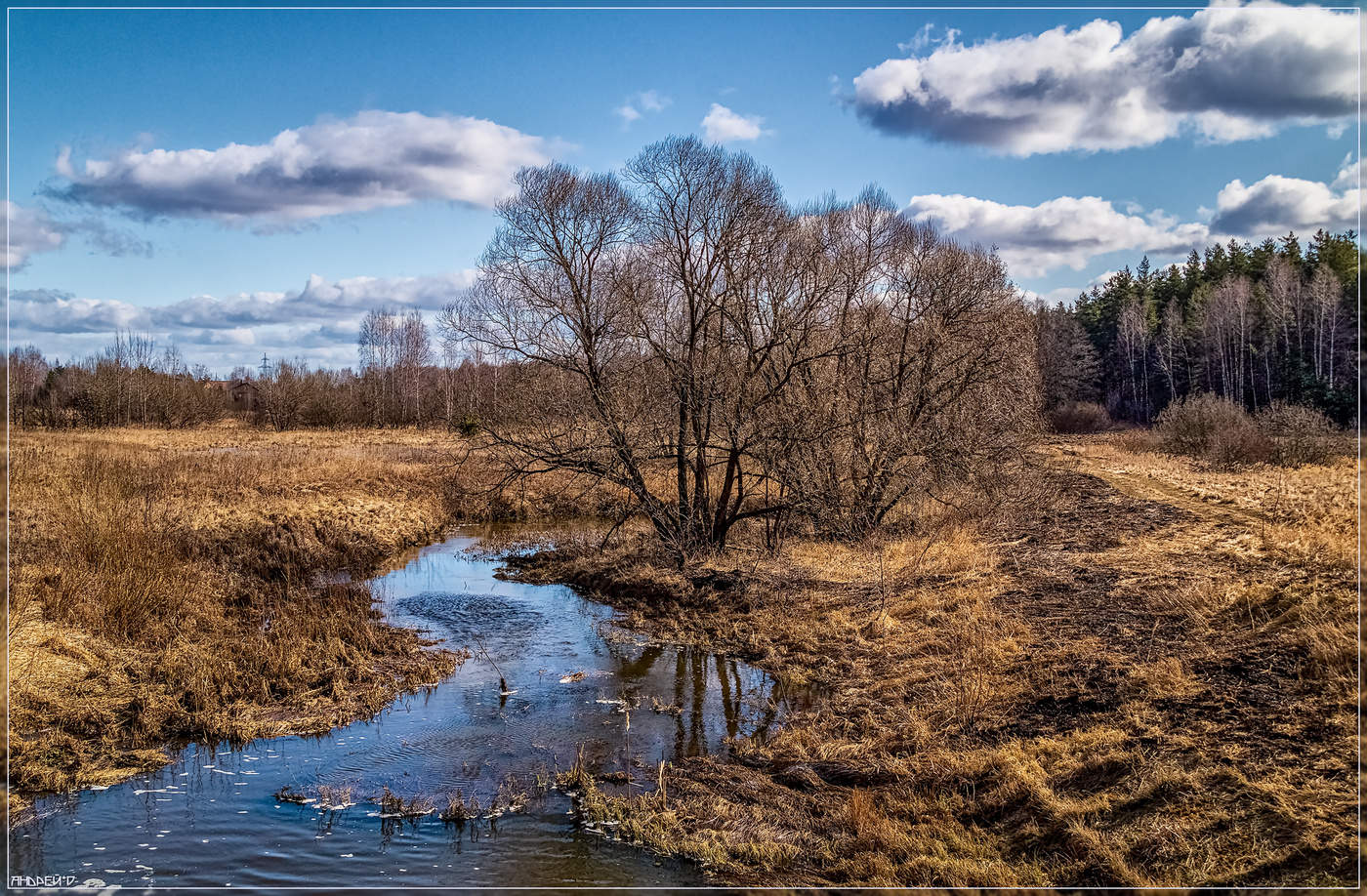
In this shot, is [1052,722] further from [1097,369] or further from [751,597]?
[1097,369]

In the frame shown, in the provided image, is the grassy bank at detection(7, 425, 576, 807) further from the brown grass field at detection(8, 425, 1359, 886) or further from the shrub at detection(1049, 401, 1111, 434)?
the shrub at detection(1049, 401, 1111, 434)

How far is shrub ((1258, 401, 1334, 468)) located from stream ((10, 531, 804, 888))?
21.0 metres

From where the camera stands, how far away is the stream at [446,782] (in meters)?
6.59

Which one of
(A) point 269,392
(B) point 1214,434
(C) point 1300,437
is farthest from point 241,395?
(C) point 1300,437

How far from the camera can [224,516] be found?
1903 cm

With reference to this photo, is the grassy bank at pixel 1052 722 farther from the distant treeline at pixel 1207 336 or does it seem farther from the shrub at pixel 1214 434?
the distant treeline at pixel 1207 336

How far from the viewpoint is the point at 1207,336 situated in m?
50.1

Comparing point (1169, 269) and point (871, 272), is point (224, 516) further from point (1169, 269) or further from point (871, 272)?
point (1169, 269)

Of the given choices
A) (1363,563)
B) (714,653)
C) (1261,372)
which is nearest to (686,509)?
(714,653)

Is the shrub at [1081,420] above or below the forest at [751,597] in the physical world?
above

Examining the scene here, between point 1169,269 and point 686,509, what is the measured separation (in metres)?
67.2

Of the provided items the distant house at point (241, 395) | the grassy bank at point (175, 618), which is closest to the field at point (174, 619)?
the grassy bank at point (175, 618)

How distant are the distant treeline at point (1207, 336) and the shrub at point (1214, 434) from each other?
86.8 inches

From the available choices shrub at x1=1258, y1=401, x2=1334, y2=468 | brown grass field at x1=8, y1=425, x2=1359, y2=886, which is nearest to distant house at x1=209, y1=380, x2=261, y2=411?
brown grass field at x1=8, y1=425, x2=1359, y2=886
